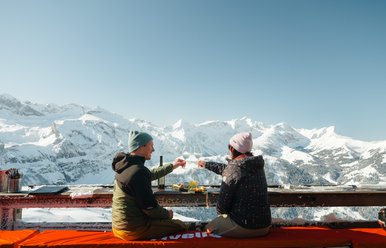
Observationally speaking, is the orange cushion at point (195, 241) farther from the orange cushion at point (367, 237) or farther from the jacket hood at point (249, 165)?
the jacket hood at point (249, 165)

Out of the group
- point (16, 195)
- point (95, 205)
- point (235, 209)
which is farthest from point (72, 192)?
point (235, 209)

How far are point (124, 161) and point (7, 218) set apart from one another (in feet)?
11.0

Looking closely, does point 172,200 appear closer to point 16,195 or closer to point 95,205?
point 95,205

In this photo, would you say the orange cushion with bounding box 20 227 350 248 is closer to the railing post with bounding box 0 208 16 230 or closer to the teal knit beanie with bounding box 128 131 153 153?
the teal knit beanie with bounding box 128 131 153 153

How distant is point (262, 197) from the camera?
16.7ft

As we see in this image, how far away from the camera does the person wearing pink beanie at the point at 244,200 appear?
500 cm

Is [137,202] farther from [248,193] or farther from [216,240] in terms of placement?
[248,193]

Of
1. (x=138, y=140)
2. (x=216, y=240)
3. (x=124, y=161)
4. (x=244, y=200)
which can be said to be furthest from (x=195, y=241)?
(x=138, y=140)

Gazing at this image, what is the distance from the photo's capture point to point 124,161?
5.09m

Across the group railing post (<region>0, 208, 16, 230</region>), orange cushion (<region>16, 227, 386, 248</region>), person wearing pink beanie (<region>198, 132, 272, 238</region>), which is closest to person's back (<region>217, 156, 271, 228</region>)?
person wearing pink beanie (<region>198, 132, 272, 238</region>)

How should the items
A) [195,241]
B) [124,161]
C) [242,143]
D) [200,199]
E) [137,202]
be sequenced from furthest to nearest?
[200,199], [242,143], [124,161], [137,202], [195,241]

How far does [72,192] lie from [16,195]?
102cm

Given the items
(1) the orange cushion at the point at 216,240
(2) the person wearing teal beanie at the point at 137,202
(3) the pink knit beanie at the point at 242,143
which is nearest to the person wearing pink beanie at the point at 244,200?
(3) the pink knit beanie at the point at 242,143

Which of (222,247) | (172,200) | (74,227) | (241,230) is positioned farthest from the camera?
(74,227)
